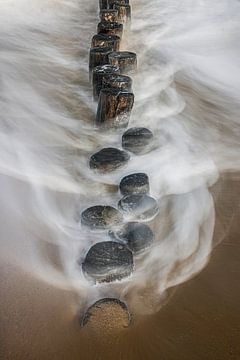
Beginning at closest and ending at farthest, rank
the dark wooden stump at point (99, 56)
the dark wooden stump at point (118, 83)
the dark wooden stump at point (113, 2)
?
the dark wooden stump at point (118, 83) < the dark wooden stump at point (99, 56) < the dark wooden stump at point (113, 2)

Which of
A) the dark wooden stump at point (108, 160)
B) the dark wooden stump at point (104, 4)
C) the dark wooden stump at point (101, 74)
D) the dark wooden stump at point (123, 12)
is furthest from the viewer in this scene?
the dark wooden stump at point (104, 4)

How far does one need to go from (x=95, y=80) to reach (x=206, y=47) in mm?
2427

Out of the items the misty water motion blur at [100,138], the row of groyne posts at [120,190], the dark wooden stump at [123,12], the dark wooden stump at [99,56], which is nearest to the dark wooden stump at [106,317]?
the row of groyne posts at [120,190]

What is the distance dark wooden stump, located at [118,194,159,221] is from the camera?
107 inches

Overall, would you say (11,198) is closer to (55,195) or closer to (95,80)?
(55,195)

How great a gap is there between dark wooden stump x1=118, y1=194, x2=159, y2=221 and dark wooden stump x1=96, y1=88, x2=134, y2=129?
118cm

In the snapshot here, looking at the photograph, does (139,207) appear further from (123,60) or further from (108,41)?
(108,41)

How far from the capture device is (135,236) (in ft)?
8.27

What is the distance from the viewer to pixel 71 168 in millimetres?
3391

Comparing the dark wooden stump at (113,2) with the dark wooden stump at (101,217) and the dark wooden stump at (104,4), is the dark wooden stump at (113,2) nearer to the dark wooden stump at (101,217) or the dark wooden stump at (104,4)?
the dark wooden stump at (104,4)

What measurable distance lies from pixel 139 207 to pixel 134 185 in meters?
0.25

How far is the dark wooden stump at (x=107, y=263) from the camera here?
7.36 ft

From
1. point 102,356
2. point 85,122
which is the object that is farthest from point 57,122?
point 102,356

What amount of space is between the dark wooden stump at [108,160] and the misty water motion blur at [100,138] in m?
0.07
